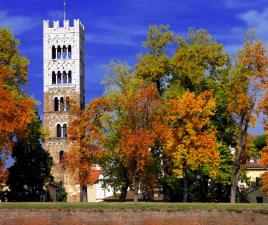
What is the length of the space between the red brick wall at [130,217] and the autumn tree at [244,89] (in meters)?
10.5

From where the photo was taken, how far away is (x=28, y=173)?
62.7 metres

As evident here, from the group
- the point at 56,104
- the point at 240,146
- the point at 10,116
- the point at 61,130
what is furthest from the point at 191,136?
the point at 56,104

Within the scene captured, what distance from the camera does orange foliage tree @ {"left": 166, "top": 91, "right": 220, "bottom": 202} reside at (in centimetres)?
5359

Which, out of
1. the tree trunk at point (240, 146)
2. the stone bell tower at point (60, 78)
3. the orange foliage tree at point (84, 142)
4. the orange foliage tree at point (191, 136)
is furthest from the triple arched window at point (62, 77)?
the tree trunk at point (240, 146)

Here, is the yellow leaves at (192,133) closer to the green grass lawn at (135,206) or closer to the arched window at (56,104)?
the green grass lawn at (135,206)

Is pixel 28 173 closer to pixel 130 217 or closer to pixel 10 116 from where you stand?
pixel 10 116

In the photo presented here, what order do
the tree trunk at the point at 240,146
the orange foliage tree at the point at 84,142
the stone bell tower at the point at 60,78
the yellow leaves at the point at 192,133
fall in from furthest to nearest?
the stone bell tower at the point at 60,78
the orange foliage tree at the point at 84,142
the tree trunk at the point at 240,146
the yellow leaves at the point at 192,133

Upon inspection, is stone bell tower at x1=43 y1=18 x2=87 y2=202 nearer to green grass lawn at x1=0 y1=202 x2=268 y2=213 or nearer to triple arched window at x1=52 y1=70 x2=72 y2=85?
triple arched window at x1=52 y1=70 x2=72 y2=85

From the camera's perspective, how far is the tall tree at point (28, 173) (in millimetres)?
62094

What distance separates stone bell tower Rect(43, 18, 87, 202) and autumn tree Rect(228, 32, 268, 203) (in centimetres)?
4665

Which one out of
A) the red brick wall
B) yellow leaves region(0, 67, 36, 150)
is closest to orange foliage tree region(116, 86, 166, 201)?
yellow leaves region(0, 67, 36, 150)

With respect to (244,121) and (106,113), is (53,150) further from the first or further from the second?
(244,121)

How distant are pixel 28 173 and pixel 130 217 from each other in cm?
2219

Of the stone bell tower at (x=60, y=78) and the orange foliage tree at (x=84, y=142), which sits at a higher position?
the stone bell tower at (x=60, y=78)
